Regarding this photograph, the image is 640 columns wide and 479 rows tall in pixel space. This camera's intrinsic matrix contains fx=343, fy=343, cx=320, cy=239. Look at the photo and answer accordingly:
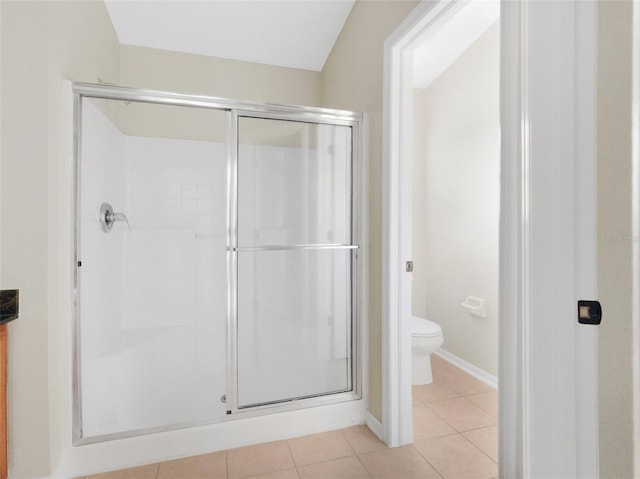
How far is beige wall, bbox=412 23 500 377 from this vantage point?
2.48 meters

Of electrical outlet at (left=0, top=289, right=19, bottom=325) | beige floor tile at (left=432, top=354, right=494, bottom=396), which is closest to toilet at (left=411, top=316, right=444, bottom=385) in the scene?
beige floor tile at (left=432, top=354, right=494, bottom=396)

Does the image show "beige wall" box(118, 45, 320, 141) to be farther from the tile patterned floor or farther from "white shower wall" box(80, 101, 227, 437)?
the tile patterned floor

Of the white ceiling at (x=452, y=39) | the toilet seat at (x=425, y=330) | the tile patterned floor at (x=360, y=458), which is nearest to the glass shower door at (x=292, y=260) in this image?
the tile patterned floor at (x=360, y=458)

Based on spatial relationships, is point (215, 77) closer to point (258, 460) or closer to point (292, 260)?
point (292, 260)

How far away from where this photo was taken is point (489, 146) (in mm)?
2486

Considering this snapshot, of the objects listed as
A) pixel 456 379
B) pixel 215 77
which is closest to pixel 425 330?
pixel 456 379

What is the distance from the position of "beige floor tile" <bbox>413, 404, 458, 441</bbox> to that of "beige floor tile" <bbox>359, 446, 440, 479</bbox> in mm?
150

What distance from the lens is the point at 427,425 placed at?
6.39ft

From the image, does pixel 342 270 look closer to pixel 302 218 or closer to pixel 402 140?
pixel 302 218

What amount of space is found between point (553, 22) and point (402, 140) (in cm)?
95

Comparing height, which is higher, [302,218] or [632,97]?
[632,97]

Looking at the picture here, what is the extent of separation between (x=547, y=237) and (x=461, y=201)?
2064mm

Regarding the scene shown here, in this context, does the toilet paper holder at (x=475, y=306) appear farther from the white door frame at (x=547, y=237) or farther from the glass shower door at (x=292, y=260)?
the white door frame at (x=547, y=237)

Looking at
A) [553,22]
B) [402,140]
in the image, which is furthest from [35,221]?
[553,22]
